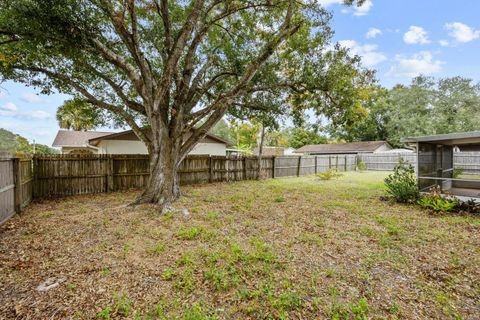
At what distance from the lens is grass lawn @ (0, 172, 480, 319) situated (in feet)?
8.44

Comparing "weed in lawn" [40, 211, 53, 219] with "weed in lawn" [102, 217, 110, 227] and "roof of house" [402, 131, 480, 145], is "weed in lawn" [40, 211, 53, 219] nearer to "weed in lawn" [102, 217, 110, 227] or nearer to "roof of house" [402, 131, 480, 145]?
"weed in lawn" [102, 217, 110, 227]

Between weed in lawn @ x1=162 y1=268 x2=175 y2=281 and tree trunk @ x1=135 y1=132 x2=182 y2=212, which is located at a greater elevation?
tree trunk @ x1=135 y1=132 x2=182 y2=212

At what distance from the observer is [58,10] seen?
5.38 metres

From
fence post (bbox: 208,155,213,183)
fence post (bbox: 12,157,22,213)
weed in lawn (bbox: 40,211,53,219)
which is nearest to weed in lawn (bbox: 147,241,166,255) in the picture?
weed in lawn (bbox: 40,211,53,219)

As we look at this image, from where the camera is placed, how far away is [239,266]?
136 inches

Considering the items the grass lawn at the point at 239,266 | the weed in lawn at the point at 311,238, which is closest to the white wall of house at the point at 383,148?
the grass lawn at the point at 239,266

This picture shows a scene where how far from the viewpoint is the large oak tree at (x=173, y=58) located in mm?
5887

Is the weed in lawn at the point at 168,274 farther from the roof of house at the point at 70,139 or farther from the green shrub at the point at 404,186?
the roof of house at the point at 70,139

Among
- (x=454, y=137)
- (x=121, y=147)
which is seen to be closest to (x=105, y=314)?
(x=454, y=137)

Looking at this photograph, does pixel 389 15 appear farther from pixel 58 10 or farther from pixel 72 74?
pixel 72 74

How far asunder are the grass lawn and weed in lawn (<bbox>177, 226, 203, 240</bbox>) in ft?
0.10

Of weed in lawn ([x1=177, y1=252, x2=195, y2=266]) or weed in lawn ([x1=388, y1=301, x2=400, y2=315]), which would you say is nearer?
weed in lawn ([x1=388, y1=301, x2=400, y2=315])

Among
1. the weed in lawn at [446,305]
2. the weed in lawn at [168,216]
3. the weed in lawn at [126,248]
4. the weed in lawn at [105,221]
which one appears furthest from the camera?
the weed in lawn at [168,216]

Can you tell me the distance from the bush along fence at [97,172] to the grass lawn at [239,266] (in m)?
1.04
